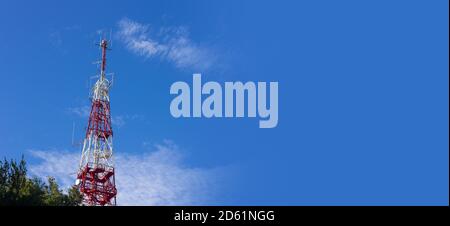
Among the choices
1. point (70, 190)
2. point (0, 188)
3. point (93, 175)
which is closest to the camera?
point (0, 188)

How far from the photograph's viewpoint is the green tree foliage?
26.7 meters

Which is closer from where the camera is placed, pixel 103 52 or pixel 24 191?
pixel 24 191

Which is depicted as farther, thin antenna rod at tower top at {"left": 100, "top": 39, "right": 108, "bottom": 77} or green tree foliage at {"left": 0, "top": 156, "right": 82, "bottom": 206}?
thin antenna rod at tower top at {"left": 100, "top": 39, "right": 108, "bottom": 77}

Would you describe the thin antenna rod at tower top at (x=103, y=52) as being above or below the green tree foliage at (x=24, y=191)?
above

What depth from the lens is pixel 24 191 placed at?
90.4 ft

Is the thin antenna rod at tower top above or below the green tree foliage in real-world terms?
A: above

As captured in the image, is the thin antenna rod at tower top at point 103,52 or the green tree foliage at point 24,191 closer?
the green tree foliage at point 24,191

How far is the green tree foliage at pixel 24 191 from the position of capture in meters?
26.7
